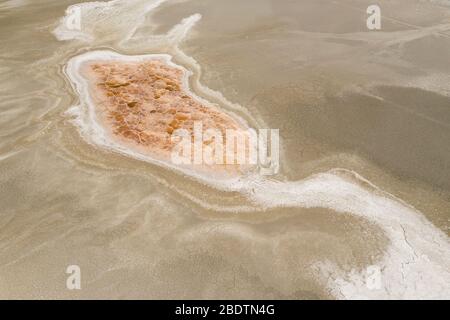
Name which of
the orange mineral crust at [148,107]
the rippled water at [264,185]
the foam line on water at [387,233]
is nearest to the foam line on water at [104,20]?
the rippled water at [264,185]

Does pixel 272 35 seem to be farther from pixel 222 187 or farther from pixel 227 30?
pixel 222 187

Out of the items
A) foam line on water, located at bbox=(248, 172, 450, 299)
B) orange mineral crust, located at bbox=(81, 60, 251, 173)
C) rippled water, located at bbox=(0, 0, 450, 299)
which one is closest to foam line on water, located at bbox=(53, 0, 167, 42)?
rippled water, located at bbox=(0, 0, 450, 299)

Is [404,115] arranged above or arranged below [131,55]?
below

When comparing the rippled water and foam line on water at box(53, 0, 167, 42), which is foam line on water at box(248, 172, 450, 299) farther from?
foam line on water at box(53, 0, 167, 42)

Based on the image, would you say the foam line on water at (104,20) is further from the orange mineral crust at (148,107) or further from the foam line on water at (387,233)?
the foam line on water at (387,233)

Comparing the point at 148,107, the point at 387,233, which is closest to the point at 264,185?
the point at 387,233
